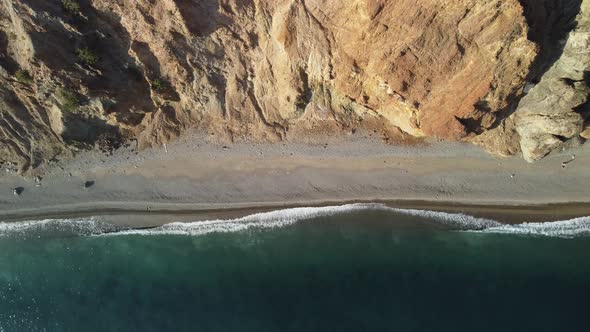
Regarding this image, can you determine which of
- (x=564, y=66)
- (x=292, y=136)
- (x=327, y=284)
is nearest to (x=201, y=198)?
(x=292, y=136)

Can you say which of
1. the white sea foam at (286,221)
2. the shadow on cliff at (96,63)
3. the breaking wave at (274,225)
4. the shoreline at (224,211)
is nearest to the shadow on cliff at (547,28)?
the shoreline at (224,211)

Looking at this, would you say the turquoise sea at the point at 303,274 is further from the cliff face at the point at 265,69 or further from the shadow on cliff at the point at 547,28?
the shadow on cliff at the point at 547,28

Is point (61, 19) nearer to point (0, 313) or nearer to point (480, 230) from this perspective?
point (0, 313)

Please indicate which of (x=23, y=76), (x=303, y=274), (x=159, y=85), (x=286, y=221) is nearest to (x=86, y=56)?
(x=23, y=76)

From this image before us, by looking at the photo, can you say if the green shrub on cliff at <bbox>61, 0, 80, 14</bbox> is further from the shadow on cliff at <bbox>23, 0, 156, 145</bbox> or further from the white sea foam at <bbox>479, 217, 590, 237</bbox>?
the white sea foam at <bbox>479, 217, 590, 237</bbox>

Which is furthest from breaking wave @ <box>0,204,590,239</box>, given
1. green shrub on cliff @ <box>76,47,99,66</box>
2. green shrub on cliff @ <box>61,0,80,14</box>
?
green shrub on cliff @ <box>61,0,80,14</box>

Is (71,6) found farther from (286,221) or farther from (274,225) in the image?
(286,221)

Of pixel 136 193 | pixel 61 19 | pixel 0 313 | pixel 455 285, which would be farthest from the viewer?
pixel 0 313
